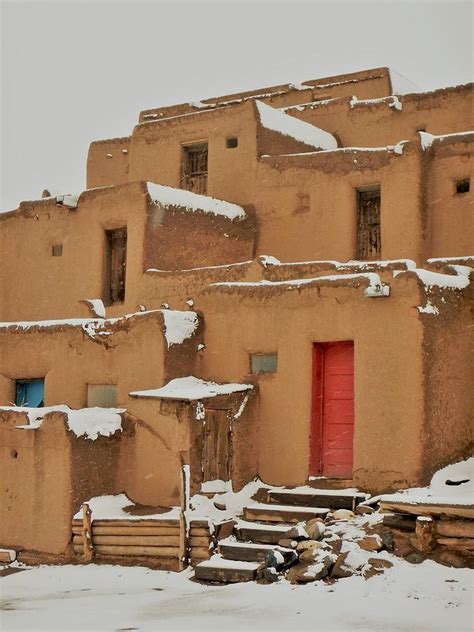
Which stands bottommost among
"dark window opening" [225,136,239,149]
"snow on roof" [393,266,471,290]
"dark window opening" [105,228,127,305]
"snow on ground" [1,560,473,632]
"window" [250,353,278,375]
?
"snow on ground" [1,560,473,632]

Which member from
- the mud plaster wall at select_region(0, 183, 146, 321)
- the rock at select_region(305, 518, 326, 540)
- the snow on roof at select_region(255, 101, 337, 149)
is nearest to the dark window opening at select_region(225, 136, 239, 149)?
the snow on roof at select_region(255, 101, 337, 149)

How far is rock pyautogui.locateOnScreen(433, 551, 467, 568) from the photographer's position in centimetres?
1355

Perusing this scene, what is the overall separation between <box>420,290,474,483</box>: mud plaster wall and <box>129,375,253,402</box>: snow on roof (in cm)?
311

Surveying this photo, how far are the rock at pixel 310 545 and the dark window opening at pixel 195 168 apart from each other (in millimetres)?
11399

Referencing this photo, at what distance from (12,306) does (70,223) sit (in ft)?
8.50

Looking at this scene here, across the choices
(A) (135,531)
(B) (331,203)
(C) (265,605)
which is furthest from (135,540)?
(B) (331,203)

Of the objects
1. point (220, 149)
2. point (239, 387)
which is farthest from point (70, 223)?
point (239, 387)

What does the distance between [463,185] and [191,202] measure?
578 centimetres

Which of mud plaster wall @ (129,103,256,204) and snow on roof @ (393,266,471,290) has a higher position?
mud plaster wall @ (129,103,256,204)

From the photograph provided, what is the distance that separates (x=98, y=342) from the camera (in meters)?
19.1

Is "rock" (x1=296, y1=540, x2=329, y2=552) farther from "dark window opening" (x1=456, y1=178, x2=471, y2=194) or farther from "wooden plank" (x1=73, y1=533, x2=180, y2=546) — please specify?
"dark window opening" (x1=456, y1=178, x2=471, y2=194)

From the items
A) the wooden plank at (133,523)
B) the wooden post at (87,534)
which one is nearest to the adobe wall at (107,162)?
the wooden post at (87,534)

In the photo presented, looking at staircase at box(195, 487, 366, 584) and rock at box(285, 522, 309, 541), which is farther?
rock at box(285, 522, 309, 541)

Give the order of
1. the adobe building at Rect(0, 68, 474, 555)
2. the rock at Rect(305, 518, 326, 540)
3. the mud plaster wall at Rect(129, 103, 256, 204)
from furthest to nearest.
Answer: the mud plaster wall at Rect(129, 103, 256, 204)
the adobe building at Rect(0, 68, 474, 555)
the rock at Rect(305, 518, 326, 540)
